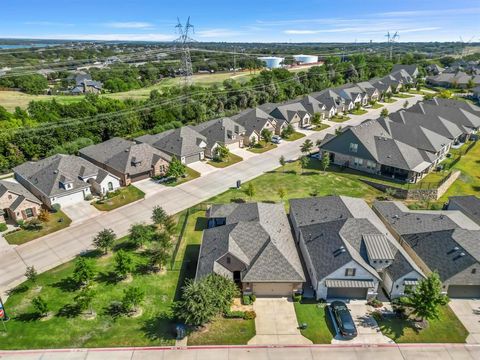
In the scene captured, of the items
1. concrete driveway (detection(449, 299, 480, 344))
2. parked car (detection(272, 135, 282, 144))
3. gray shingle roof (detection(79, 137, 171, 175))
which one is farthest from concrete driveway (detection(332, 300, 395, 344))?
parked car (detection(272, 135, 282, 144))

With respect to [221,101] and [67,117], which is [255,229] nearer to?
[67,117]

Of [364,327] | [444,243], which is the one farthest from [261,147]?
[364,327]

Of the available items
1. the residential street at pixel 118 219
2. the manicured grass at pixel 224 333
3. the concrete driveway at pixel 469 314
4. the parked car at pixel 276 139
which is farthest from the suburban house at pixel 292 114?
the manicured grass at pixel 224 333

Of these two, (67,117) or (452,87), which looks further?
(452,87)

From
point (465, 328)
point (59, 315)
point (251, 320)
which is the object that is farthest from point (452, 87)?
point (59, 315)

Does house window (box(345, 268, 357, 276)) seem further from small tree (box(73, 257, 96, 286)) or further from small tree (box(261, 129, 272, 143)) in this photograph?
small tree (box(261, 129, 272, 143))

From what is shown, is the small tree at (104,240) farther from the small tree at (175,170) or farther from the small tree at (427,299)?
the small tree at (427,299)
